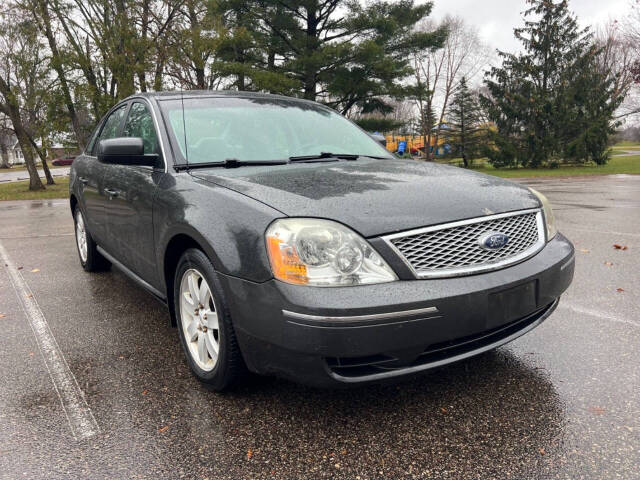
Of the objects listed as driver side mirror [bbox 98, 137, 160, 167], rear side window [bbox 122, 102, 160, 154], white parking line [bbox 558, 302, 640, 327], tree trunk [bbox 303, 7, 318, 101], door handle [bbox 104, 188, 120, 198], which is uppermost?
tree trunk [bbox 303, 7, 318, 101]

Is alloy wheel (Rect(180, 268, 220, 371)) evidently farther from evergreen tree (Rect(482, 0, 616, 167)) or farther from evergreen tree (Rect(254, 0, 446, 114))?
evergreen tree (Rect(482, 0, 616, 167))

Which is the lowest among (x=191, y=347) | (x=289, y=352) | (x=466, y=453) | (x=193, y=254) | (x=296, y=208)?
(x=466, y=453)

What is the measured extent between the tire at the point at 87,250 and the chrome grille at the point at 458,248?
12.2ft

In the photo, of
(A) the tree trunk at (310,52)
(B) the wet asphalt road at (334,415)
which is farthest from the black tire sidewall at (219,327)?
(A) the tree trunk at (310,52)

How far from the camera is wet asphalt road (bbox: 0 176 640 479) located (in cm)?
197

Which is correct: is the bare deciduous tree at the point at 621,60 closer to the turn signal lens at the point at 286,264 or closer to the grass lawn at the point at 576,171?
the grass lawn at the point at 576,171

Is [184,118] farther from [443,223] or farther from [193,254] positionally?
[443,223]

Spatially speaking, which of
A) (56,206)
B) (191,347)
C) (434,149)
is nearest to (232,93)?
(191,347)

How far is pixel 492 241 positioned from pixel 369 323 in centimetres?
75

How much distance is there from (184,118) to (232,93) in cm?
61

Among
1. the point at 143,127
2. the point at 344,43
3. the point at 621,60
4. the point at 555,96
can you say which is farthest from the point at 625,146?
the point at 143,127

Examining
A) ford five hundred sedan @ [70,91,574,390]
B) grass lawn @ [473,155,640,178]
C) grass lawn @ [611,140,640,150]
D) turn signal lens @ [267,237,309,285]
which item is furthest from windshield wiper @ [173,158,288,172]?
grass lawn @ [611,140,640,150]

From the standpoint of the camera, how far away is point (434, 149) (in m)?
41.0

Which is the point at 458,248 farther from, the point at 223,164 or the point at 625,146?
the point at 625,146
